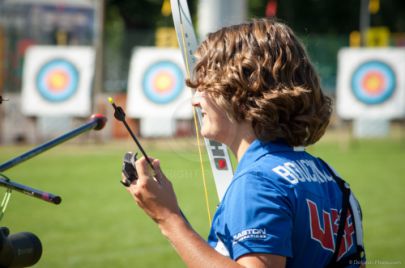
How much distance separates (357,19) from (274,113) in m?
26.6

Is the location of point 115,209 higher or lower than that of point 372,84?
lower

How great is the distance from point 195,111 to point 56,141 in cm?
48

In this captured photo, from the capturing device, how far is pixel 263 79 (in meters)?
1.42

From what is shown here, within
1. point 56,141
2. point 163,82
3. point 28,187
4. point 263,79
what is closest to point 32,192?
point 28,187

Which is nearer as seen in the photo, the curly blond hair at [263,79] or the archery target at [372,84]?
the curly blond hair at [263,79]

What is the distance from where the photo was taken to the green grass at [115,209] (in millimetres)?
4359

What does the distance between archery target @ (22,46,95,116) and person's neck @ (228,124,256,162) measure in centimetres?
1007

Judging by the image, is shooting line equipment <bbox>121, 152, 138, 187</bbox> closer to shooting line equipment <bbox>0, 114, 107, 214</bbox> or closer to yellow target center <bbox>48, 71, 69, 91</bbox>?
shooting line equipment <bbox>0, 114, 107, 214</bbox>

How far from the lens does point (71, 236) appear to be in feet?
16.1

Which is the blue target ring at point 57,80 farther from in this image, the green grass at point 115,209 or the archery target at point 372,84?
the archery target at point 372,84

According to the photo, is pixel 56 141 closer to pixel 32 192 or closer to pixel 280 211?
pixel 32 192

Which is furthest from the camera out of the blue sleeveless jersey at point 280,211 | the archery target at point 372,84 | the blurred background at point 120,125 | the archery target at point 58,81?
the archery target at point 372,84

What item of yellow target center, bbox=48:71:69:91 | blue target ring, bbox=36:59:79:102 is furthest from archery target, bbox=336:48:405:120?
yellow target center, bbox=48:71:69:91

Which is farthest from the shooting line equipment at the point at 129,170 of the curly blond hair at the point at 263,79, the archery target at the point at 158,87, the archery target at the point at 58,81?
the archery target at the point at 58,81
